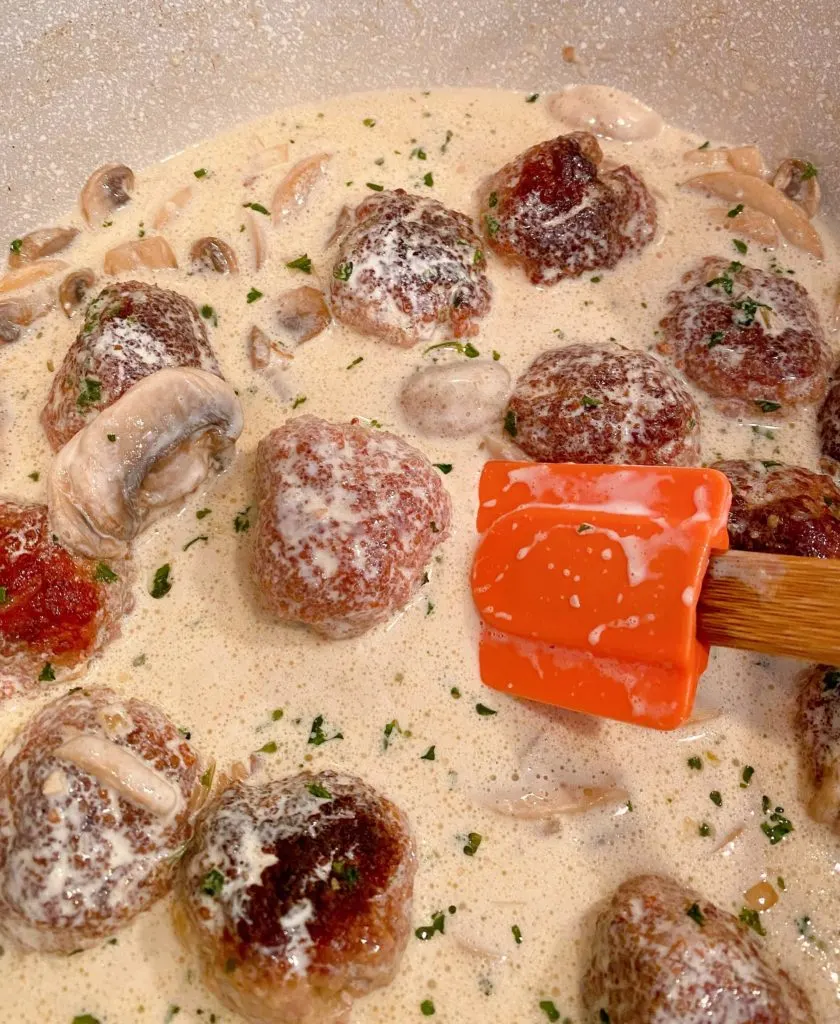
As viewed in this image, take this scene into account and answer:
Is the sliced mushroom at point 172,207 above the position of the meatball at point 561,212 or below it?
above

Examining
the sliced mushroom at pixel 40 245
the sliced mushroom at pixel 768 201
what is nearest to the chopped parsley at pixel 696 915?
the sliced mushroom at pixel 768 201

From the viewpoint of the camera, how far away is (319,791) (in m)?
2.73

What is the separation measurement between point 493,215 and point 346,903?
96.6 inches

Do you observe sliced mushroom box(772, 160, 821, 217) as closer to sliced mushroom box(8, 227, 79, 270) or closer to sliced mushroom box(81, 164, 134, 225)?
sliced mushroom box(81, 164, 134, 225)

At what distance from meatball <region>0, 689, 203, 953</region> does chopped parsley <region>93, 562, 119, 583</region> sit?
42 centimetres

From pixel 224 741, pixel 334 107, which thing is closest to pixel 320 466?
pixel 224 741

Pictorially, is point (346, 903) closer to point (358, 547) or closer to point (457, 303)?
point (358, 547)

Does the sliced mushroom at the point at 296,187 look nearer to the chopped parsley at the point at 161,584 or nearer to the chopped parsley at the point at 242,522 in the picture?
the chopped parsley at the point at 242,522

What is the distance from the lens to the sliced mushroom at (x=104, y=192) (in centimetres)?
389

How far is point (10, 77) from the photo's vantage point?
365cm

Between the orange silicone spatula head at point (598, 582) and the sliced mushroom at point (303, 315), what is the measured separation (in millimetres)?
943

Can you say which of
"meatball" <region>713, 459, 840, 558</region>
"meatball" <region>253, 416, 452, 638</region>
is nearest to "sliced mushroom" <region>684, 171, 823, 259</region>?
"meatball" <region>713, 459, 840, 558</region>

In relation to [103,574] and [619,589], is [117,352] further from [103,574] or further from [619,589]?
[619,589]

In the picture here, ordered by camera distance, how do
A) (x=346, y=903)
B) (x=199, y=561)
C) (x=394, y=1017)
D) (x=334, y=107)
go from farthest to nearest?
(x=334, y=107) < (x=199, y=561) < (x=394, y=1017) < (x=346, y=903)
